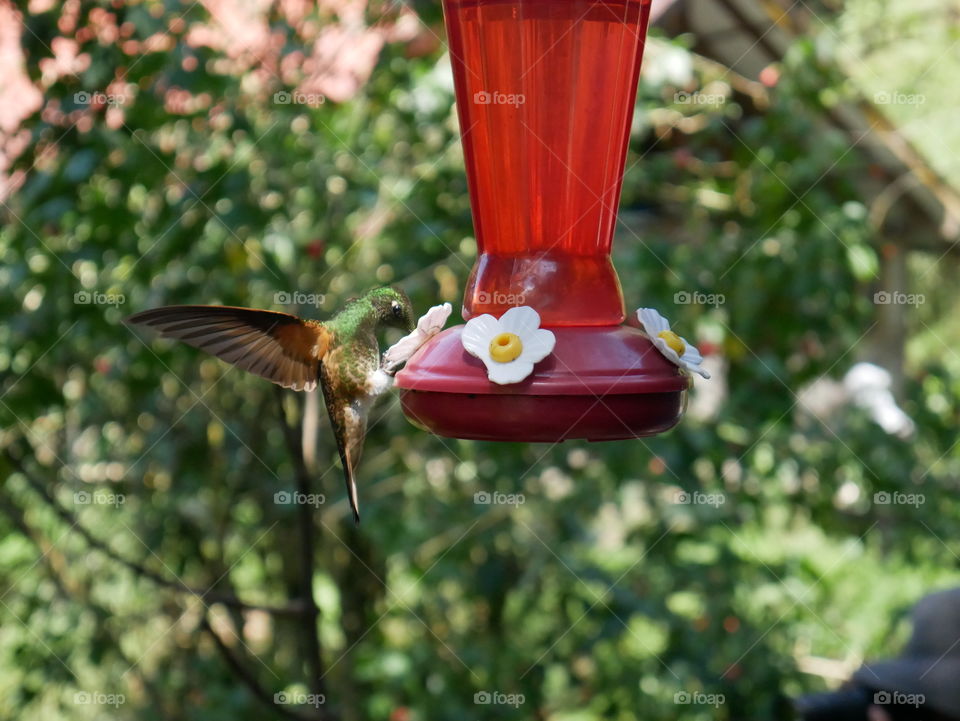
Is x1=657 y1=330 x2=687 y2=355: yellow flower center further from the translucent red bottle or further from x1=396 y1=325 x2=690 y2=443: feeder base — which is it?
the translucent red bottle

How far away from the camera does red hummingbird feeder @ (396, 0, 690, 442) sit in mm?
1414

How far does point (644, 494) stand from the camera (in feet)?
10.8

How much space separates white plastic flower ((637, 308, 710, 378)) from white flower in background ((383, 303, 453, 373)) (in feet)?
0.99

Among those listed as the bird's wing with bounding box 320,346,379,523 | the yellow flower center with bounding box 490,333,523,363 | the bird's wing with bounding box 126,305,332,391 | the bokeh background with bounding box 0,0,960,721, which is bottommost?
the bokeh background with bounding box 0,0,960,721

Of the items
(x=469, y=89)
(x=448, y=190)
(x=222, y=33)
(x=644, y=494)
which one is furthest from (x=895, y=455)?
(x=222, y=33)

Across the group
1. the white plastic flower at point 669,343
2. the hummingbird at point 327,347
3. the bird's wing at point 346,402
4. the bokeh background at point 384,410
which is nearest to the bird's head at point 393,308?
the hummingbird at point 327,347

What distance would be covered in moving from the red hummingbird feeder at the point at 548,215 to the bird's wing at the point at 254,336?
220 millimetres

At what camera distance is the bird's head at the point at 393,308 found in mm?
1522

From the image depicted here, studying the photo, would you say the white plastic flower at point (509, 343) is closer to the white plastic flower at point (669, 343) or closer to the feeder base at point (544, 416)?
the feeder base at point (544, 416)

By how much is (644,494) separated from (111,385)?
1758mm

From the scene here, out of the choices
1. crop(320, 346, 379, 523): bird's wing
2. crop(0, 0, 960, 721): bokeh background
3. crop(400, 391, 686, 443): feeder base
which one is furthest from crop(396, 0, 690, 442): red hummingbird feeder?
crop(0, 0, 960, 721): bokeh background

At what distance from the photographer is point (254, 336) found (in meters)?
1.58

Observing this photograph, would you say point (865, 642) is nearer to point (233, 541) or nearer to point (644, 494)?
point (644, 494)

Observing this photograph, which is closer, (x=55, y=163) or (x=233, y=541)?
(x=55, y=163)
